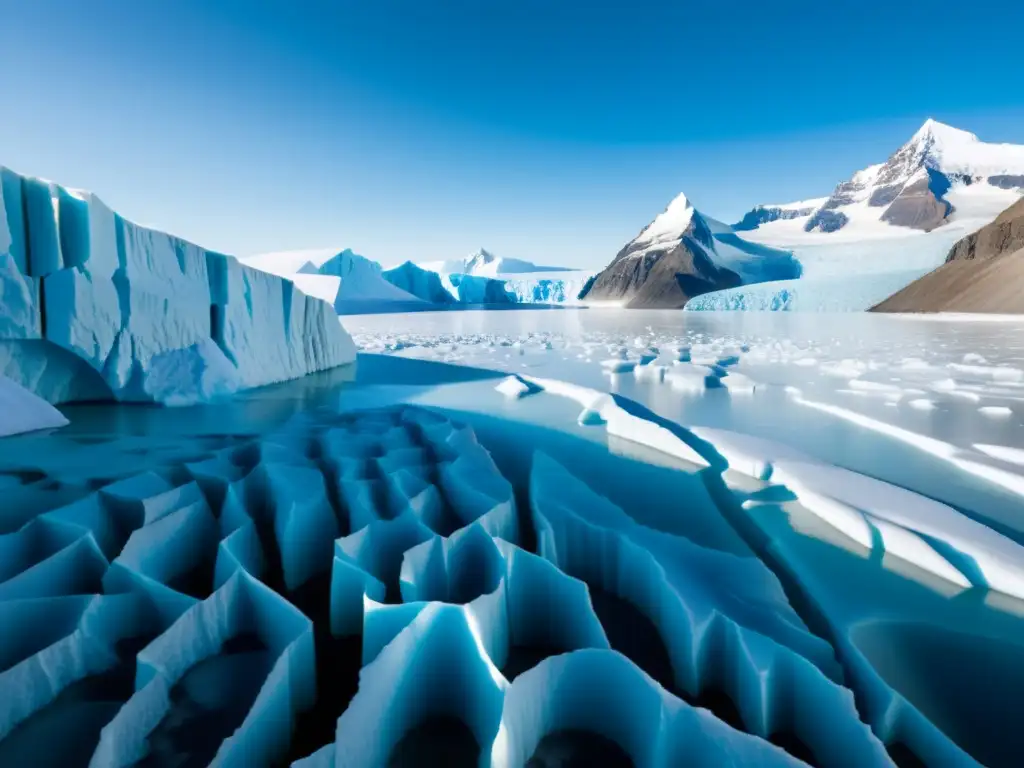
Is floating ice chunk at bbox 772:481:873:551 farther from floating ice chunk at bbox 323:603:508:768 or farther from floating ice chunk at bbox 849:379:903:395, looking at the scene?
floating ice chunk at bbox 849:379:903:395

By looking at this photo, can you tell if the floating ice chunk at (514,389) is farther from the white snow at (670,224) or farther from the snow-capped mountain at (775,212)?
the snow-capped mountain at (775,212)

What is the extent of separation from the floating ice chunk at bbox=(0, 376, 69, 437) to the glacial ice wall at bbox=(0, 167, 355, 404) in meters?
0.84

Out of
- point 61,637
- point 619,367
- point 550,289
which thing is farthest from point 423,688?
point 550,289

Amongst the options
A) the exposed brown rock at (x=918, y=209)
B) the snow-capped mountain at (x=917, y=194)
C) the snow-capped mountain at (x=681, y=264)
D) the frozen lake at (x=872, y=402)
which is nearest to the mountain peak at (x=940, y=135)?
the snow-capped mountain at (x=917, y=194)

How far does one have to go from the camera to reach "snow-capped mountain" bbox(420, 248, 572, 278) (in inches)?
4195

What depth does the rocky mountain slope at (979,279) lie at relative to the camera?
27.5 m

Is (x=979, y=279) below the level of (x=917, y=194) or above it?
below

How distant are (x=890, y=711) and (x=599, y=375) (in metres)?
5.77

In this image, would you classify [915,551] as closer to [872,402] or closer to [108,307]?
[872,402]

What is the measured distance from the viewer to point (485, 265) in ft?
376

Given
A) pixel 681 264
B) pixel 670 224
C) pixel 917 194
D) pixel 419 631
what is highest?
pixel 917 194

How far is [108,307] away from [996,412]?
825 centimetres

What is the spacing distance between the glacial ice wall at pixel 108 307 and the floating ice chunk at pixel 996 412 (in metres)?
7.32

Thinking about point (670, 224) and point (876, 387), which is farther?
point (670, 224)
